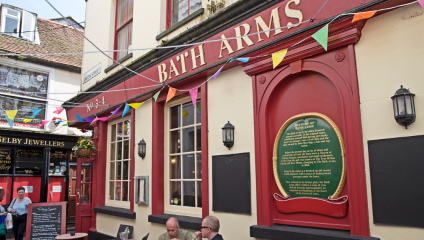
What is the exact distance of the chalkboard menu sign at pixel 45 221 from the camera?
7.00 metres

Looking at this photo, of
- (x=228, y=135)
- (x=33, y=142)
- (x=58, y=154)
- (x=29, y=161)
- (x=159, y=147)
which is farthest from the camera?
(x=58, y=154)

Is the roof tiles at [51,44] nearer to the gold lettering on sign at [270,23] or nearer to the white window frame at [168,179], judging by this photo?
Answer: the white window frame at [168,179]

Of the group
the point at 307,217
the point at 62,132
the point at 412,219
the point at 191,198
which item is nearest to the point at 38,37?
the point at 62,132

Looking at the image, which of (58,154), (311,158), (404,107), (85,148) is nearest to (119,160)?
(85,148)

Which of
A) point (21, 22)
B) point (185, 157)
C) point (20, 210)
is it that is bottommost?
point (20, 210)

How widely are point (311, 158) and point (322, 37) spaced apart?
1.41 meters

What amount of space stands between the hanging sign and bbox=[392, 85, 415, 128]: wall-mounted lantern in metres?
0.69

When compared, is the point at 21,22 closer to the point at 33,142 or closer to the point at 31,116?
the point at 31,116

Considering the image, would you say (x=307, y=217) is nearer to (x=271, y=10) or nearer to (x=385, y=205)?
(x=385, y=205)

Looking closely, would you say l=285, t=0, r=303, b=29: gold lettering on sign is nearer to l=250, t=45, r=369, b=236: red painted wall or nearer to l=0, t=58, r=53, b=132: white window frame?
l=250, t=45, r=369, b=236: red painted wall

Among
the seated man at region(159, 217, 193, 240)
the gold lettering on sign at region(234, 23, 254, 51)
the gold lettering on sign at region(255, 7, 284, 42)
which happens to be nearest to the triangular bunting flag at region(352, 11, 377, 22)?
the gold lettering on sign at region(255, 7, 284, 42)

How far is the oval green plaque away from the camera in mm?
3646

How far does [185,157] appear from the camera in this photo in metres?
6.04

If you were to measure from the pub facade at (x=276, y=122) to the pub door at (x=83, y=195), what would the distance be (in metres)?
2.03
